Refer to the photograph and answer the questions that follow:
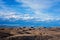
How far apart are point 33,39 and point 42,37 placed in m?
1.34

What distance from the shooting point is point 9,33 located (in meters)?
23.3

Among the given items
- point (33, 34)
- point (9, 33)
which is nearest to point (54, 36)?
point (33, 34)

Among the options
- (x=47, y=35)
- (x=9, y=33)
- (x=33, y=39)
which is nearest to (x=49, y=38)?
(x=47, y=35)

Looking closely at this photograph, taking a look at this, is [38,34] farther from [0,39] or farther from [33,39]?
[0,39]

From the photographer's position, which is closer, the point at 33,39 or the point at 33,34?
the point at 33,39

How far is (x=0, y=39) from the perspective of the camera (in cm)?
2122

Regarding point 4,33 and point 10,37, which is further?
point 4,33

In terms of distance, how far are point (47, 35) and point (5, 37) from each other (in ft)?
18.4

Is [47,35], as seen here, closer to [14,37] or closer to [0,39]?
[14,37]

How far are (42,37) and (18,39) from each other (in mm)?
3132

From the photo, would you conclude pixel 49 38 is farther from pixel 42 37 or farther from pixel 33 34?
pixel 33 34

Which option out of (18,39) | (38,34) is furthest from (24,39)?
(38,34)

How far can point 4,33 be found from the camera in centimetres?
2300

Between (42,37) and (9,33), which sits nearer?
(42,37)
